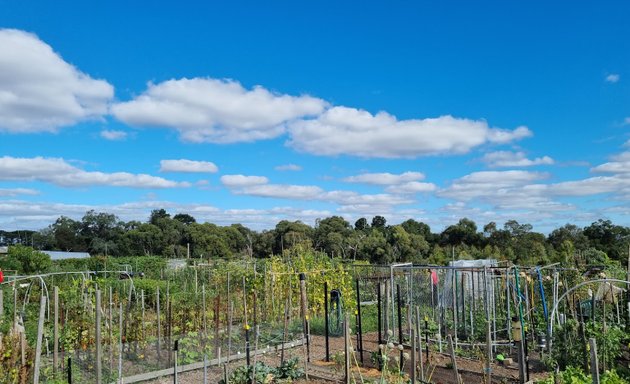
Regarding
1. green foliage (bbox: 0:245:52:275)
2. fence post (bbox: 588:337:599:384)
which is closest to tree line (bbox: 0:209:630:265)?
green foliage (bbox: 0:245:52:275)

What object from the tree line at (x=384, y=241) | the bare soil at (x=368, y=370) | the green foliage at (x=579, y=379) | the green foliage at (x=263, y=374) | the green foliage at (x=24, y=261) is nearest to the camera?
the green foliage at (x=579, y=379)

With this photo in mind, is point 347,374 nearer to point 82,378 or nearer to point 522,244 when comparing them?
point 82,378

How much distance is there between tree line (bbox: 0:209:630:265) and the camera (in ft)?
77.8

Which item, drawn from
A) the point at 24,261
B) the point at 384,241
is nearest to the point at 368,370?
the point at 24,261

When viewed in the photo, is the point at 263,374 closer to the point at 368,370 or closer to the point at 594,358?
the point at 368,370

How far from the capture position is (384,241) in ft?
102

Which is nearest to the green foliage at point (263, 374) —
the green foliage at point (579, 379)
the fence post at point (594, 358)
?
the green foliage at point (579, 379)

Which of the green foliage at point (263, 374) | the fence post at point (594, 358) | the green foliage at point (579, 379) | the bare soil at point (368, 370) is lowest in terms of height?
the bare soil at point (368, 370)

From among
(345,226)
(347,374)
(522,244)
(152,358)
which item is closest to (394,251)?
(522,244)

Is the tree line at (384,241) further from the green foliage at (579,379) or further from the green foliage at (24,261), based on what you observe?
the green foliage at (579,379)

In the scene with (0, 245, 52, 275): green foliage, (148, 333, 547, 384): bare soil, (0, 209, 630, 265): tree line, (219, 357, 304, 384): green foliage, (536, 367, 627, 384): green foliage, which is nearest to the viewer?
(536, 367, 627, 384): green foliage

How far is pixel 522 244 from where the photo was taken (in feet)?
90.9

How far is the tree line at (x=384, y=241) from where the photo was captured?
23703 millimetres

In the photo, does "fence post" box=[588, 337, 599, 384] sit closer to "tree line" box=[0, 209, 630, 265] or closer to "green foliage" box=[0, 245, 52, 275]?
"tree line" box=[0, 209, 630, 265]
